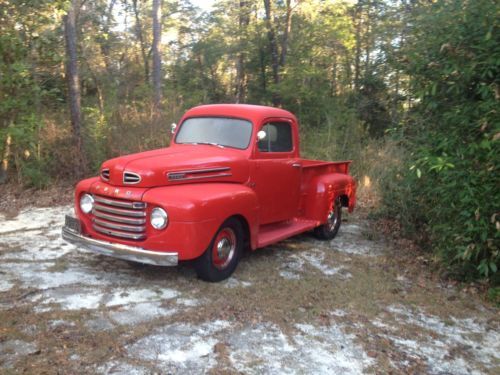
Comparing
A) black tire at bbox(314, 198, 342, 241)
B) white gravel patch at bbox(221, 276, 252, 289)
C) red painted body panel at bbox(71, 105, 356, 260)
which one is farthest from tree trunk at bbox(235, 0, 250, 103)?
white gravel patch at bbox(221, 276, 252, 289)

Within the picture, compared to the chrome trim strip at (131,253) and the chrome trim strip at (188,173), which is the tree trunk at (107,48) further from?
the chrome trim strip at (131,253)

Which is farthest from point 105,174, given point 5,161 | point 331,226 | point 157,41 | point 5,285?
point 157,41

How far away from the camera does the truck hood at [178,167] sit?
4711mm

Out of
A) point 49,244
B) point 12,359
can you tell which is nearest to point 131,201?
point 12,359

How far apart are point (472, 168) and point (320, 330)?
2.46 meters

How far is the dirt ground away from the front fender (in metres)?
0.56

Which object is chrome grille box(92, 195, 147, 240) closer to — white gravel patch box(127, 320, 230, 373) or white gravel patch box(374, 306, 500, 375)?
white gravel patch box(127, 320, 230, 373)

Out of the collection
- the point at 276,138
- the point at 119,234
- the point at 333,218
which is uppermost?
the point at 276,138

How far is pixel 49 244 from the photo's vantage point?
6051 mm

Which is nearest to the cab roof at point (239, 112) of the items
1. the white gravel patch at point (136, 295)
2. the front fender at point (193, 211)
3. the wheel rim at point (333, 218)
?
the front fender at point (193, 211)

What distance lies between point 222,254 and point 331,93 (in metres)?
14.6

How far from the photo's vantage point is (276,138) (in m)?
6.07

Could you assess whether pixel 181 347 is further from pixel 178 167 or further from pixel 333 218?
pixel 333 218

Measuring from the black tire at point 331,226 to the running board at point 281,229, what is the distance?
1.39 ft
